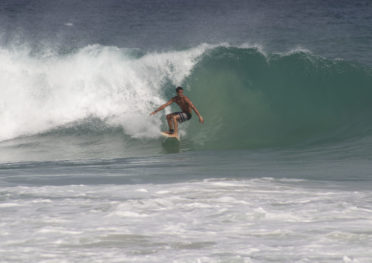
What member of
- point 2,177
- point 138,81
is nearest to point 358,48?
point 138,81

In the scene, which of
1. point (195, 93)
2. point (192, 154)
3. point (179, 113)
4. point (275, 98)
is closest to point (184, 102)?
point (179, 113)

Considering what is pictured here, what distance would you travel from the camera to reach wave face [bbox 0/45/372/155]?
13.0 metres

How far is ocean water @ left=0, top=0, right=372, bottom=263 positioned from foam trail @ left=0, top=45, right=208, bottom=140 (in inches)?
1.8

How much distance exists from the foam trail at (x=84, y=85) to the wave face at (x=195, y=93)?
3 centimetres

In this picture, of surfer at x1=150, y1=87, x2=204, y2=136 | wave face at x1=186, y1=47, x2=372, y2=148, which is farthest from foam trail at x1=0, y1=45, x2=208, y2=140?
surfer at x1=150, y1=87, x2=204, y2=136

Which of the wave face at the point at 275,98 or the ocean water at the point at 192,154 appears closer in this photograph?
the ocean water at the point at 192,154

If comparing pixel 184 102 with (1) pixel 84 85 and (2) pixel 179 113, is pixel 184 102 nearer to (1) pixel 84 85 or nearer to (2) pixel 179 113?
(2) pixel 179 113

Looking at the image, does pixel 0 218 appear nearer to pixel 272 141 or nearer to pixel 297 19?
pixel 272 141

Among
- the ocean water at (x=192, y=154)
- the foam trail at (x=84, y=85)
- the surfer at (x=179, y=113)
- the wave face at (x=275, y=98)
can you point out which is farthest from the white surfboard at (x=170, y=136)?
the foam trail at (x=84, y=85)

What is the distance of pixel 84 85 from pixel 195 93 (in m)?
3.12

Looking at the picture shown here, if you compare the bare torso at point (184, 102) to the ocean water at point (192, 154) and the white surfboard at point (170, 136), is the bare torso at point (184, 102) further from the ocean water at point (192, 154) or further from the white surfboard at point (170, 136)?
the ocean water at point (192, 154)

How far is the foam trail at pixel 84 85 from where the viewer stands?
46.9 ft

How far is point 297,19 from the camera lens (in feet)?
119

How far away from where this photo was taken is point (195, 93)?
15.4 metres
